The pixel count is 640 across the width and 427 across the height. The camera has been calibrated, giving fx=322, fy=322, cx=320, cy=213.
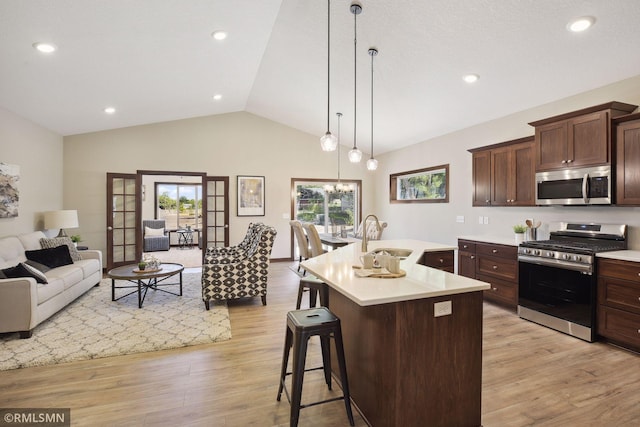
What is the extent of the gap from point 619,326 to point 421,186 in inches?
158

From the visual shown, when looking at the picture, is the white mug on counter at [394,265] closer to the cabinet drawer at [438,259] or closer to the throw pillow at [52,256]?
the cabinet drawer at [438,259]

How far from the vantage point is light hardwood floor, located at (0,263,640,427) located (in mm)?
2039

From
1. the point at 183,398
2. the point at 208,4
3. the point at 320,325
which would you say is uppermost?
the point at 208,4

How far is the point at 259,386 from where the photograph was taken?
2.40m

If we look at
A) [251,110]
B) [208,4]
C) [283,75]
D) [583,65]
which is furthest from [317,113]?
[583,65]

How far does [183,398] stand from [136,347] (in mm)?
1110

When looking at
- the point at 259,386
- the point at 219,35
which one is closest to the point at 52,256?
the point at 219,35

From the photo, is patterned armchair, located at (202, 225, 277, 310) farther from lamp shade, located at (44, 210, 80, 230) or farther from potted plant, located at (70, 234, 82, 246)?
potted plant, located at (70, 234, 82, 246)

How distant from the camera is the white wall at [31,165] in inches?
179

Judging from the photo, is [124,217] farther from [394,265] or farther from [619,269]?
[619,269]

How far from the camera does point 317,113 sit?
6.29 meters

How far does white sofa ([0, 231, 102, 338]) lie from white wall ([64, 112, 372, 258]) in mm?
1740

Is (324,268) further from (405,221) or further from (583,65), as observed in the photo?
(405,221)

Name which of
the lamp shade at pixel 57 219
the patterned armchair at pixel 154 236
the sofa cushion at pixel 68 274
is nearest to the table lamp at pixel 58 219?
the lamp shade at pixel 57 219
